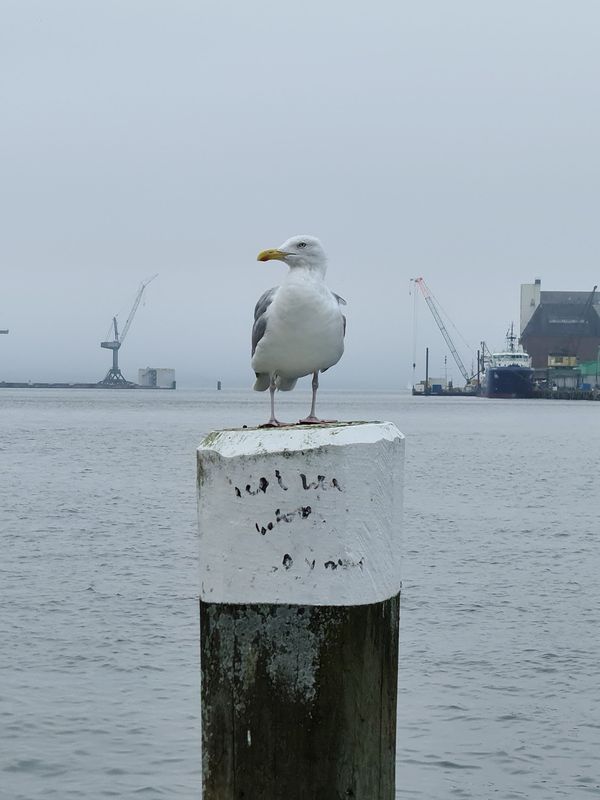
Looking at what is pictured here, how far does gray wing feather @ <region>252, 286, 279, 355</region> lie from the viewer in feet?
17.5

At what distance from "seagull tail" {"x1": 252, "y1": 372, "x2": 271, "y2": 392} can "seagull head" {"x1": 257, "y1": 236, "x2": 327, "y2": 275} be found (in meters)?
0.72

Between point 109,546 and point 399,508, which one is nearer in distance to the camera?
point 399,508

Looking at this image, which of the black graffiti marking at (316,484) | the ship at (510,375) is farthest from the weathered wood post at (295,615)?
the ship at (510,375)

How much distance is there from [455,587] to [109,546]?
679 cm

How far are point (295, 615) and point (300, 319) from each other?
2246mm

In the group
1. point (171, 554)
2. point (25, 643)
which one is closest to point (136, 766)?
point (25, 643)

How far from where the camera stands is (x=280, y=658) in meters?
3.02

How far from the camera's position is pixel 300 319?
509 cm

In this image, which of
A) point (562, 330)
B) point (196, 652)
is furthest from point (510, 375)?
point (196, 652)

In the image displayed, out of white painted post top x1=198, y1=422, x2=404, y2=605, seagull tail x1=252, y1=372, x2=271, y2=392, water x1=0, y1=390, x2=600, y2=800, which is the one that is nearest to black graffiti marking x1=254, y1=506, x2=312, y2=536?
white painted post top x1=198, y1=422, x2=404, y2=605

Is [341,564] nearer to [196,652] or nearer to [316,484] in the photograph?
[316,484]

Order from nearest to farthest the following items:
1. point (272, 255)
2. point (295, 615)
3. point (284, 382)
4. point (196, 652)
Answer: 1. point (295, 615)
2. point (272, 255)
3. point (284, 382)
4. point (196, 652)

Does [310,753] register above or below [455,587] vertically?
above

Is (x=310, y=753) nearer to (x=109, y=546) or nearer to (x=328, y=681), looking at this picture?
(x=328, y=681)
